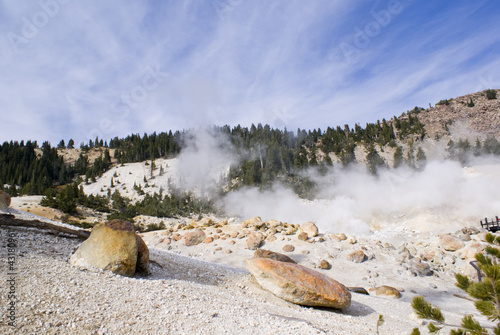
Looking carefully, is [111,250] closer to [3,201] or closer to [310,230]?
[310,230]

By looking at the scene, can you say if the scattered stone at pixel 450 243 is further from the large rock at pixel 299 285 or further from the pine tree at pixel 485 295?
the pine tree at pixel 485 295

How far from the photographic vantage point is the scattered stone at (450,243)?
48.4 ft

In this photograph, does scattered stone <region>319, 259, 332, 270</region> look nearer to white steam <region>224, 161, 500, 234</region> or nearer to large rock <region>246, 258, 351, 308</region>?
large rock <region>246, 258, 351, 308</region>

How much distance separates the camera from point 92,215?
33.3 m

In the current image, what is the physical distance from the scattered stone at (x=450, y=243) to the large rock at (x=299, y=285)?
37.5ft

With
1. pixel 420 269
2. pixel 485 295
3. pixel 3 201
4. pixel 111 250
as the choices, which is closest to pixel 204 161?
pixel 3 201

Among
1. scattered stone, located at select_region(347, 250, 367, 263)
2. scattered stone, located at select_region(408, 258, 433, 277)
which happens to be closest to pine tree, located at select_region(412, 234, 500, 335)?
scattered stone, located at select_region(347, 250, 367, 263)

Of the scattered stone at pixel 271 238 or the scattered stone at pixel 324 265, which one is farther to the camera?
the scattered stone at pixel 271 238

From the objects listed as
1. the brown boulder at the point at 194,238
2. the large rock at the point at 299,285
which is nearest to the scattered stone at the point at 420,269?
the large rock at the point at 299,285

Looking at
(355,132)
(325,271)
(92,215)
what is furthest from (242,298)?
(355,132)

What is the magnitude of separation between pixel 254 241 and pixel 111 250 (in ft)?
32.7

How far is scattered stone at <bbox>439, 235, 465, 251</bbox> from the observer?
581 inches

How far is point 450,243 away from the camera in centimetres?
1498

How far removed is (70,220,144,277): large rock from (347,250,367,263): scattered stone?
10910mm
